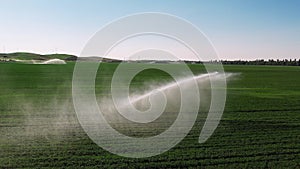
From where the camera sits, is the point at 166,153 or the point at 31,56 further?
the point at 31,56

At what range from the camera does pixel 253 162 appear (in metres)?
7.13

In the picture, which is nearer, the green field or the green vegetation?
the green field

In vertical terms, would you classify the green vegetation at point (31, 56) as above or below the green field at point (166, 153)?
above

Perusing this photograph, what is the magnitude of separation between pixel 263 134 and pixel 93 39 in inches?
259

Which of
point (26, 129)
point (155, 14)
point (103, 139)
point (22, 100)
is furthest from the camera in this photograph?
point (22, 100)

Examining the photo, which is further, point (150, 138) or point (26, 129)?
point (26, 129)

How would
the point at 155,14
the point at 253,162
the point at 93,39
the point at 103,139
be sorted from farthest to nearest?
the point at 103,139
the point at 253,162
the point at 155,14
the point at 93,39

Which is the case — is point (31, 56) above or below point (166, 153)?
above

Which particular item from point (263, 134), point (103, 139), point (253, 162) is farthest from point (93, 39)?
point (263, 134)

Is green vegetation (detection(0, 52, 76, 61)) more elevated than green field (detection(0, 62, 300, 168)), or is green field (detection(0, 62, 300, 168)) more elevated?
green vegetation (detection(0, 52, 76, 61))

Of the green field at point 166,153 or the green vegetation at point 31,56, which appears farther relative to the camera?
the green vegetation at point 31,56

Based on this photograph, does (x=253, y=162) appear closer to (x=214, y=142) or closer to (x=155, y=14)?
(x=214, y=142)

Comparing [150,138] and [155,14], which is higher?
[155,14]

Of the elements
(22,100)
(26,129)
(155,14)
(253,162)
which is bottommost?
(253,162)
